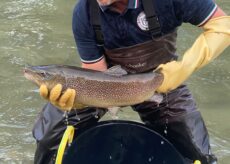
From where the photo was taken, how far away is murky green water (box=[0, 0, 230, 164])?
4035 mm

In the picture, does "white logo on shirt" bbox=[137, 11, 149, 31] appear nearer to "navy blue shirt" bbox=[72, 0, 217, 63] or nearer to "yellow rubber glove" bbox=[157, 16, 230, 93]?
"navy blue shirt" bbox=[72, 0, 217, 63]

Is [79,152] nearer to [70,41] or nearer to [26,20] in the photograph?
[70,41]

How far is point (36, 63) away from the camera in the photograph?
16.8 feet

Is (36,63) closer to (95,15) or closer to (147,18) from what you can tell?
(95,15)

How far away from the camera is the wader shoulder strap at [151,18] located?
293 centimetres

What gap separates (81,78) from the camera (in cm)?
266

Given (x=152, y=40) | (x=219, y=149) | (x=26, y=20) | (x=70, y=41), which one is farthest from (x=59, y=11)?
(x=152, y=40)

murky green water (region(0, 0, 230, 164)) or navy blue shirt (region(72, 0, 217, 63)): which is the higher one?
navy blue shirt (region(72, 0, 217, 63))

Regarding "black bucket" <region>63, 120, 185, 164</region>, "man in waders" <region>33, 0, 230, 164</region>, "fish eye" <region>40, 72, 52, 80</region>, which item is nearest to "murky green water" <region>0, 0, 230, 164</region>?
"man in waders" <region>33, 0, 230, 164</region>

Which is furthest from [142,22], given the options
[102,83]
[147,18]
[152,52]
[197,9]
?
[102,83]

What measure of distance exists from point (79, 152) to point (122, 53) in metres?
0.59

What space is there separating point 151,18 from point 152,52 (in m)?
0.21

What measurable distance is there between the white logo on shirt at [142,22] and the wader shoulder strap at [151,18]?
0.04m

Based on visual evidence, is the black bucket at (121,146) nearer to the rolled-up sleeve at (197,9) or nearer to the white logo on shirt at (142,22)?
the white logo on shirt at (142,22)
